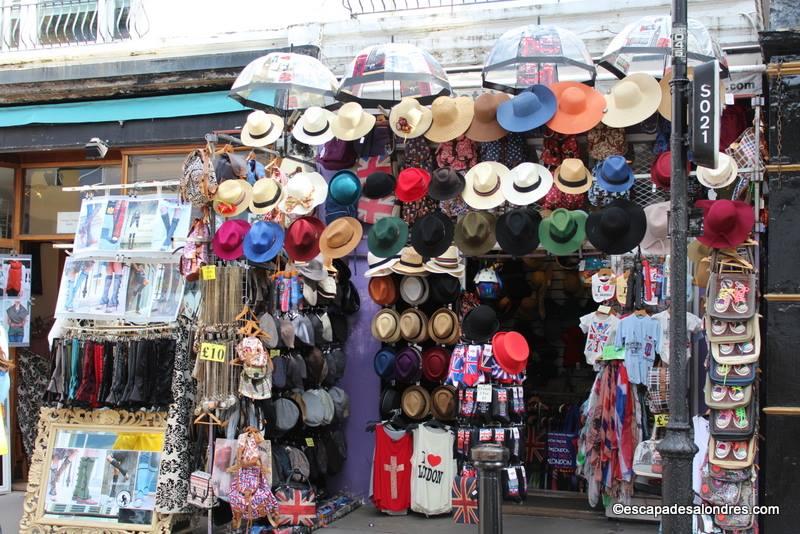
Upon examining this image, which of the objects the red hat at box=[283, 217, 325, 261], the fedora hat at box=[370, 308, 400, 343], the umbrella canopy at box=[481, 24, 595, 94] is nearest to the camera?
the umbrella canopy at box=[481, 24, 595, 94]

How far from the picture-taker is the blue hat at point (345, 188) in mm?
8109

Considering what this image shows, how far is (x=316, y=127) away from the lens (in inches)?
316

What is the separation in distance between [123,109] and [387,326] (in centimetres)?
409

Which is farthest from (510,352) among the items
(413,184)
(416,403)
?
(413,184)

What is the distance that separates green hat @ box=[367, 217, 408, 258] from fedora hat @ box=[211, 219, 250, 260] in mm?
1186

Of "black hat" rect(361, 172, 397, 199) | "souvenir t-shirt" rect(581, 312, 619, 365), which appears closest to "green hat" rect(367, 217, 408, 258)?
"black hat" rect(361, 172, 397, 199)

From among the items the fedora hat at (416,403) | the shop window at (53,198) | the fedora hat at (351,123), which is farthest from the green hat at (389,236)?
the shop window at (53,198)

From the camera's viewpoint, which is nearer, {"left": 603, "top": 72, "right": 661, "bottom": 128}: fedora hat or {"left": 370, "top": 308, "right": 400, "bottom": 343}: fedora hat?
{"left": 603, "top": 72, "right": 661, "bottom": 128}: fedora hat

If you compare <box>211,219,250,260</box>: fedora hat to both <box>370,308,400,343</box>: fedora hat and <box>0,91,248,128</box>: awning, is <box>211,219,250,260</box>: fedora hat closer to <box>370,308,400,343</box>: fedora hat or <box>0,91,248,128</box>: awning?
<box>370,308,400,343</box>: fedora hat

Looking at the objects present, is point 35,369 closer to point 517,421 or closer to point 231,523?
point 231,523

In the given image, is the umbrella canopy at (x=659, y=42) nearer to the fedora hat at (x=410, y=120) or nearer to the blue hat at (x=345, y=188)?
the fedora hat at (x=410, y=120)

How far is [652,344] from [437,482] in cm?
256

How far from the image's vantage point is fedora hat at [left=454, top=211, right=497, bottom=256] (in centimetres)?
753

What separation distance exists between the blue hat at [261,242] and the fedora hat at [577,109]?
8.71 ft
